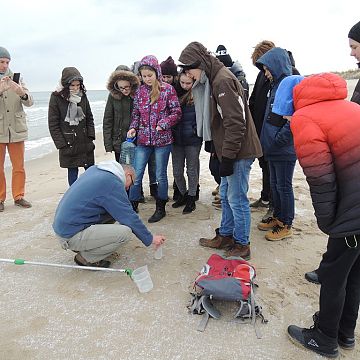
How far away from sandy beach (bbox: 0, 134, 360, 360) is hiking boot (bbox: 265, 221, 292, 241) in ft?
0.22

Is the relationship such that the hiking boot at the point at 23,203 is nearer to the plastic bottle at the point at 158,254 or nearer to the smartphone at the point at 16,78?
the smartphone at the point at 16,78

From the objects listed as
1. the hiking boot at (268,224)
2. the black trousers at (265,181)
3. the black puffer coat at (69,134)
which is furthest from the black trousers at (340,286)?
the black puffer coat at (69,134)

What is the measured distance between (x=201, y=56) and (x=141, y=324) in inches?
87.6

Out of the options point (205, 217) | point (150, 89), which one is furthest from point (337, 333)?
point (150, 89)

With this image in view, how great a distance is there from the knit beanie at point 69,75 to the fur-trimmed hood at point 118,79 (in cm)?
40

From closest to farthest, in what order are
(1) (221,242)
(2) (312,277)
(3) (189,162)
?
(2) (312,277)
(1) (221,242)
(3) (189,162)

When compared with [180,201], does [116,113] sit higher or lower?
higher

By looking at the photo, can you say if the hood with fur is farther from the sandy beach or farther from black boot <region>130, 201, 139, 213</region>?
black boot <region>130, 201, 139, 213</region>

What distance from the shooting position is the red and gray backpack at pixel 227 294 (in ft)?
8.25

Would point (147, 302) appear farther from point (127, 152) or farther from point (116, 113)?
point (116, 113)

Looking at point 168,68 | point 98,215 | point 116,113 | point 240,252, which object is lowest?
point 240,252

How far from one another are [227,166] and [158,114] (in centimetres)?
142

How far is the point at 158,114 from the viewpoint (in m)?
4.08

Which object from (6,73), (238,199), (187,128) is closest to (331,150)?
(238,199)
